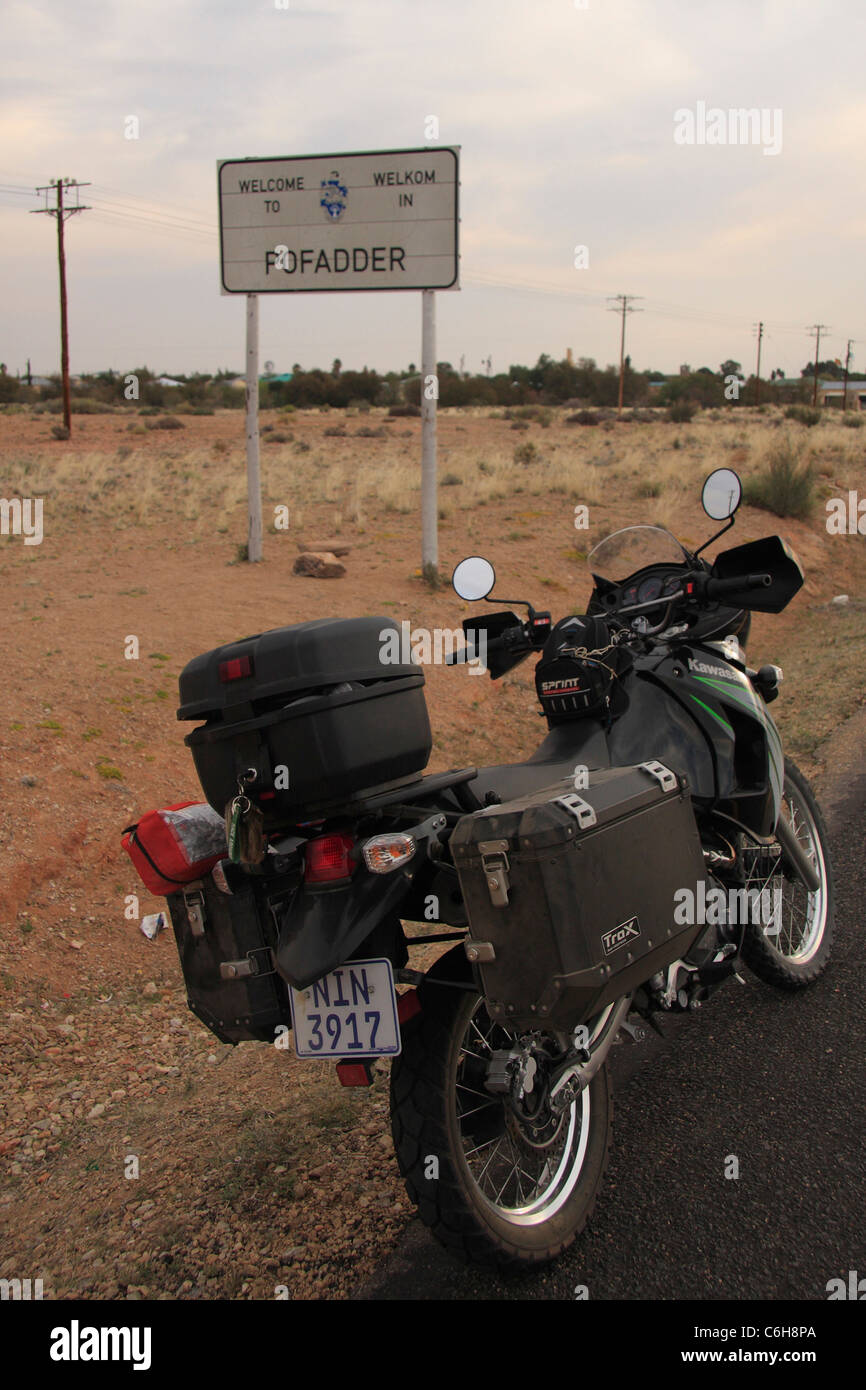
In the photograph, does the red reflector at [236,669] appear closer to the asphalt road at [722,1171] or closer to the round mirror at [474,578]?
the round mirror at [474,578]

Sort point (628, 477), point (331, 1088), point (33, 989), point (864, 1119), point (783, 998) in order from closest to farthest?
1. point (864, 1119)
2. point (331, 1088)
3. point (783, 998)
4. point (33, 989)
5. point (628, 477)

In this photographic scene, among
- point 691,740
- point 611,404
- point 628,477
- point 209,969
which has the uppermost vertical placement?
point 611,404

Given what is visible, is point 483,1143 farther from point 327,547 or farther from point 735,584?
point 327,547

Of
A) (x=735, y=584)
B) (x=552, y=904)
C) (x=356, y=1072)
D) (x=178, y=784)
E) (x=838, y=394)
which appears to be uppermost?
(x=838, y=394)

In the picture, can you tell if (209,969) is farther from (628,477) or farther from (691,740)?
(628,477)

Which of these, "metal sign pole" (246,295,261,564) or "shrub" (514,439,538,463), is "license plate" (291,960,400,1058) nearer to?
"metal sign pole" (246,295,261,564)

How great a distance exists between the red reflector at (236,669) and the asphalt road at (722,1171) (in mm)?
1531

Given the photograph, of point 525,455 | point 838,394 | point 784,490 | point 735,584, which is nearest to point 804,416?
point 525,455

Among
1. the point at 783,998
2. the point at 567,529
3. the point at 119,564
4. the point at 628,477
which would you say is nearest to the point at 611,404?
the point at 628,477

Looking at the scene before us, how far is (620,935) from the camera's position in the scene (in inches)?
98.3

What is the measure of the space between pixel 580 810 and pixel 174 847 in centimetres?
94

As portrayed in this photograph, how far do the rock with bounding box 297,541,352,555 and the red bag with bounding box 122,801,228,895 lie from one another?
10868mm

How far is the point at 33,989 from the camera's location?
4684mm
